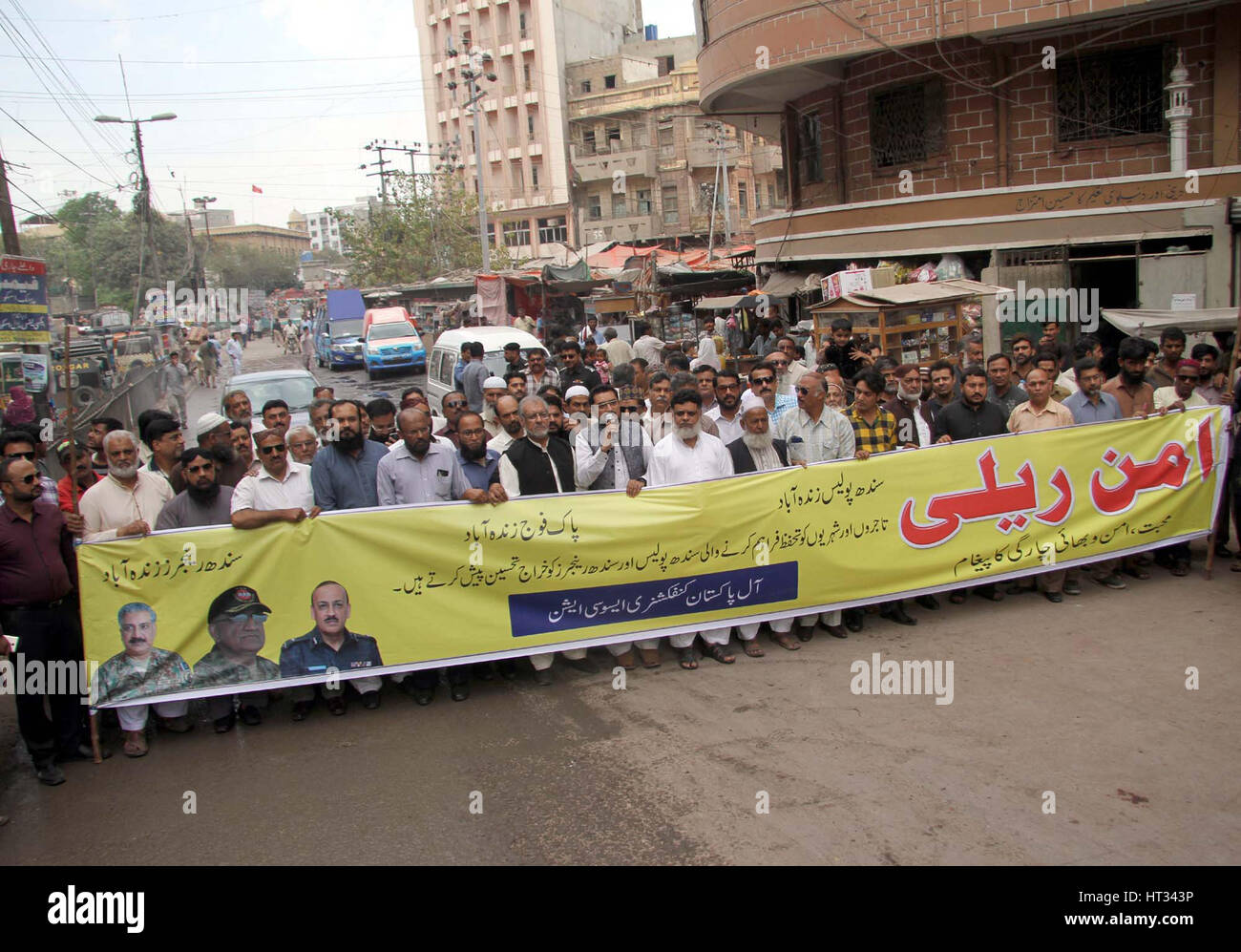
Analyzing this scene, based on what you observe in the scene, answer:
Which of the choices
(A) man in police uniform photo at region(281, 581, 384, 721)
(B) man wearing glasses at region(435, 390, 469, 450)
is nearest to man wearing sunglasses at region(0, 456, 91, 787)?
(A) man in police uniform photo at region(281, 581, 384, 721)

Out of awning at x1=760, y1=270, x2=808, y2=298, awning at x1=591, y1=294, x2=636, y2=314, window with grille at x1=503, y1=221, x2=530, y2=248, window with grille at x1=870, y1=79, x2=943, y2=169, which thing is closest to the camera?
window with grille at x1=870, y1=79, x2=943, y2=169

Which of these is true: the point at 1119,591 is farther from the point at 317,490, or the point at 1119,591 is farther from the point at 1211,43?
the point at 1211,43

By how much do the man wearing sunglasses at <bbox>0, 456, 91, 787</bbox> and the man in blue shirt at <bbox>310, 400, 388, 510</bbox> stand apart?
1.56 meters

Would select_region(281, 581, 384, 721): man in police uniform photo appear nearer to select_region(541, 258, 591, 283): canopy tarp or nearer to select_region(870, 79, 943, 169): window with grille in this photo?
select_region(870, 79, 943, 169): window with grille

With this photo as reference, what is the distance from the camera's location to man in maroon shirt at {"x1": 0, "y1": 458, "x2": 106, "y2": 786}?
221 inches

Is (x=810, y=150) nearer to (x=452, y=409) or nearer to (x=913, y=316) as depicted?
(x=913, y=316)

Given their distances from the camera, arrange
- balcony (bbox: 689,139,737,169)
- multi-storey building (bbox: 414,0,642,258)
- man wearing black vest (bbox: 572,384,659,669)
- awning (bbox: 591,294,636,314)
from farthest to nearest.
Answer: multi-storey building (bbox: 414,0,642,258), balcony (bbox: 689,139,737,169), awning (bbox: 591,294,636,314), man wearing black vest (bbox: 572,384,659,669)

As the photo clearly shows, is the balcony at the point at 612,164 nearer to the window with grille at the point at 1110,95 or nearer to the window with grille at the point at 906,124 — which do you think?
the window with grille at the point at 906,124

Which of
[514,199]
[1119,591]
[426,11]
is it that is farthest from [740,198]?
[1119,591]

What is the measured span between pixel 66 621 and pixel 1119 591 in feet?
24.0

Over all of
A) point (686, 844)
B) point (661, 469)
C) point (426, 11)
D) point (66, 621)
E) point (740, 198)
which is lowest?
point (686, 844)

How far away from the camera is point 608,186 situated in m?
59.4

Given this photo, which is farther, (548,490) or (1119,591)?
(1119,591)

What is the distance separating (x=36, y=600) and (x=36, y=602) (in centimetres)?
1
